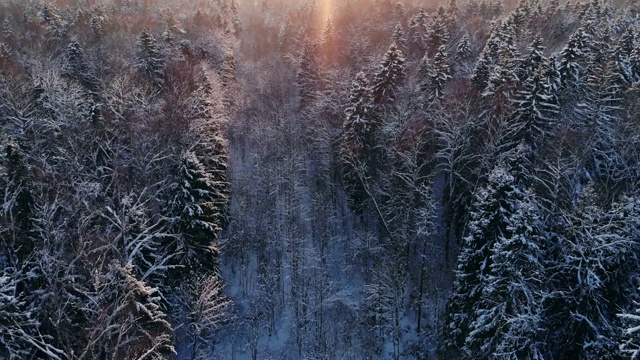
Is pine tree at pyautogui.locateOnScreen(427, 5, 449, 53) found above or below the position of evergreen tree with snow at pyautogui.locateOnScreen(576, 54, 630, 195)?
above

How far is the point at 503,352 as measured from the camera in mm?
20281

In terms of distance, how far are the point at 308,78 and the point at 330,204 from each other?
670 inches

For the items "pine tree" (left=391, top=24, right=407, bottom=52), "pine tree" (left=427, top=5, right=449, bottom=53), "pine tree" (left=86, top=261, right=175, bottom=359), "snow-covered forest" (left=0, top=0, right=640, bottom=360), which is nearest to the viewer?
"pine tree" (left=86, top=261, right=175, bottom=359)

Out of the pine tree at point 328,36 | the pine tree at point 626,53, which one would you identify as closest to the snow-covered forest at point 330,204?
the pine tree at point 626,53

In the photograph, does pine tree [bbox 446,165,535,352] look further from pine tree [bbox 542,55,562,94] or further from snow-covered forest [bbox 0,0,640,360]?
pine tree [bbox 542,55,562,94]

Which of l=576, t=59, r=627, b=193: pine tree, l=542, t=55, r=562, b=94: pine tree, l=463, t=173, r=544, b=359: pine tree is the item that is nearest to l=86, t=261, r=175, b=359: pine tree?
l=463, t=173, r=544, b=359: pine tree

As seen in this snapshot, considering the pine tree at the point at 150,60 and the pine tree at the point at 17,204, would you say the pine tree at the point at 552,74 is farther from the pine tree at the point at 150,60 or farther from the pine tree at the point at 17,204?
the pine tree at the point at 17,204

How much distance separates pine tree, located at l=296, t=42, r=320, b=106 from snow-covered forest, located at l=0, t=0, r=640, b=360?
199mm

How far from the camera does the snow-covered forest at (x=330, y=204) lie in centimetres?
2023

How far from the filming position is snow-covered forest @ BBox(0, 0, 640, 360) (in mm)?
20234

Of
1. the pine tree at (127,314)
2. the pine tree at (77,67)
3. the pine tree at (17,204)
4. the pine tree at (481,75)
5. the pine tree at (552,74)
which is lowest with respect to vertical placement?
the pine tree at (127,314)

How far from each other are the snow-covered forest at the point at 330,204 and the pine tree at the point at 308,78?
20 cm

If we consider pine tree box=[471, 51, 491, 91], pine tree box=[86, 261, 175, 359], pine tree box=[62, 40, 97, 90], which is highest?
pine tree box=[471, 51, 491, 91]

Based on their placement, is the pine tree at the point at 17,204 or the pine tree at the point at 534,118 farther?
the pine tree at the point at 534,118
